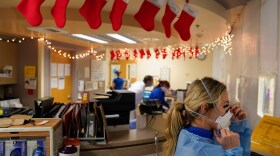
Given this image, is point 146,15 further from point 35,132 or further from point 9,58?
point 9,58

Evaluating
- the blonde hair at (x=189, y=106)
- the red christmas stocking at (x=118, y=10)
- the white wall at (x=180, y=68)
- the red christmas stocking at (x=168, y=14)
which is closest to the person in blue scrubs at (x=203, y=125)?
the blonde hair at (x=189, y=106)

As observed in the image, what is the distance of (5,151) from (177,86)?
24.7ft

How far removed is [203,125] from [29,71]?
4.22 meters

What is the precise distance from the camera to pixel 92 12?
1622 millimetres

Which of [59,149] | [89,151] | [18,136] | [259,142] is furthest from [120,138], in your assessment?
[259,142]

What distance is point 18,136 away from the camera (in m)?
1.57

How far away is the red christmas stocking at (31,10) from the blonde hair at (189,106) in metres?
0.93

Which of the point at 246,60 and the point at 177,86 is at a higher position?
the point at 246,60

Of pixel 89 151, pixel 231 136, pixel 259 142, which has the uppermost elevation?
pixel 231 136

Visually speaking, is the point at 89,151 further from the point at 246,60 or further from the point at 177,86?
the point at 177,86

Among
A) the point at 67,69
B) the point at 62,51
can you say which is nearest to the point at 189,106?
the point at 62,51

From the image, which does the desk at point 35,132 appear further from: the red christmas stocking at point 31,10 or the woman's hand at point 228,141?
the woman's hand at point 228,141

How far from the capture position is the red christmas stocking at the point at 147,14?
74.4 inches

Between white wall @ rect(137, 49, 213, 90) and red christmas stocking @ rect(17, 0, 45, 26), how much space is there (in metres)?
7.40
